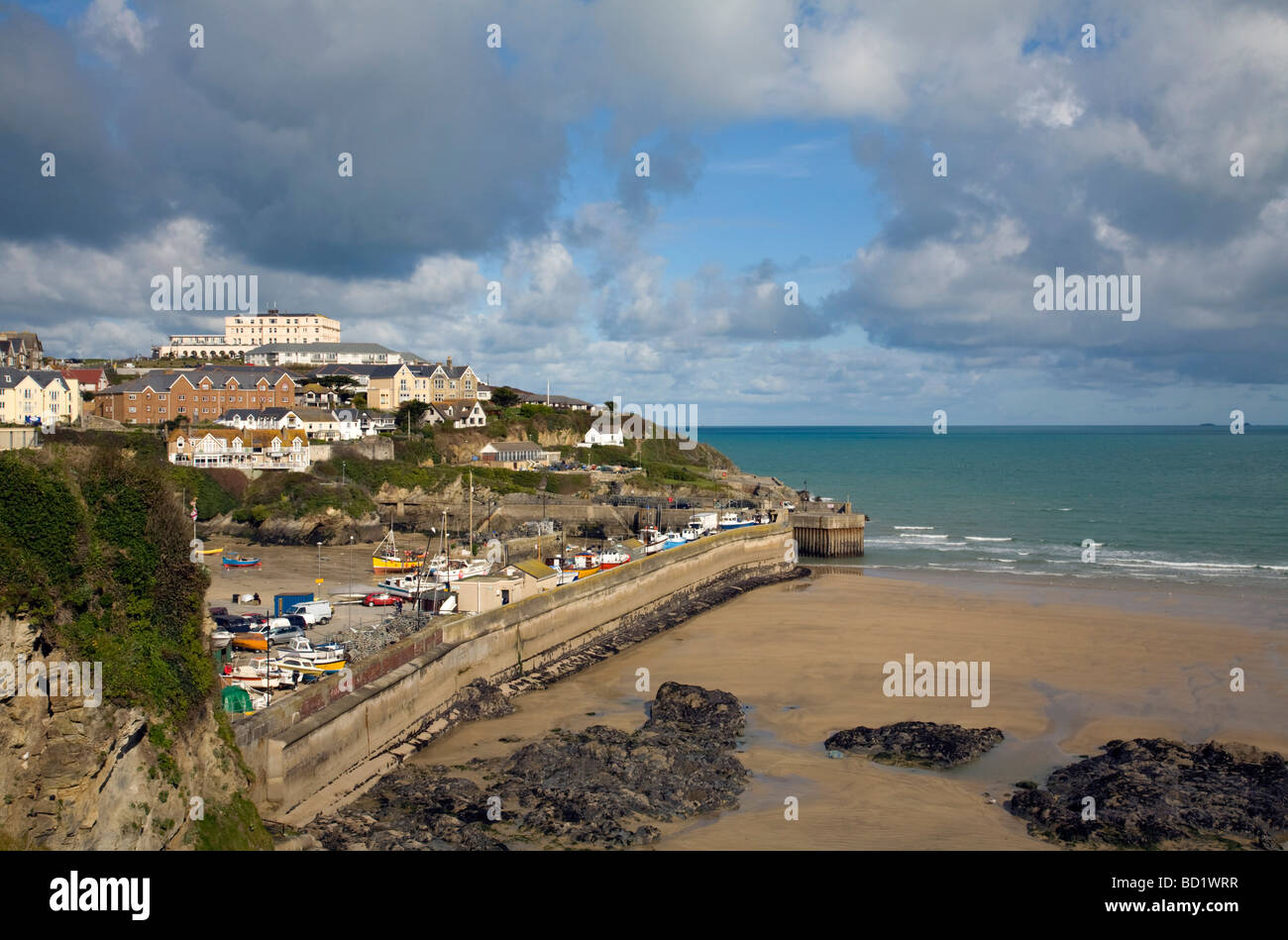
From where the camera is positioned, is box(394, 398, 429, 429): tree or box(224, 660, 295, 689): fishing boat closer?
box(224, 660, 295, 689): fishing boat

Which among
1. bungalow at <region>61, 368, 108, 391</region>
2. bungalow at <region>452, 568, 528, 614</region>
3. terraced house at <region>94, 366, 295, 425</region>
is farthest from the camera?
bungalow at <region>61, 368, 108, 391</region>

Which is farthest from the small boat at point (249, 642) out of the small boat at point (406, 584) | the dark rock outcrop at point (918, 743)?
the dark rock outcrop at point (918, 743)

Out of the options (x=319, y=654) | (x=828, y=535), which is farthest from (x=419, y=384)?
(x=319, y=654)

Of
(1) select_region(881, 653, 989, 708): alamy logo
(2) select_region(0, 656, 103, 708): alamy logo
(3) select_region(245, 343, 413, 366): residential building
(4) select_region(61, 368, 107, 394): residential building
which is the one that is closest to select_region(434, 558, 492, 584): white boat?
(1) select_region(881, 653, 989, 708): alamy logo

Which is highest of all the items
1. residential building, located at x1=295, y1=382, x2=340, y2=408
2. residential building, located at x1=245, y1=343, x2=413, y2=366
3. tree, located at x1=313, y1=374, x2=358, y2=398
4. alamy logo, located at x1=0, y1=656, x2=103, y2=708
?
residential building, located at x1=245, y1=343, x2=413, y2=366

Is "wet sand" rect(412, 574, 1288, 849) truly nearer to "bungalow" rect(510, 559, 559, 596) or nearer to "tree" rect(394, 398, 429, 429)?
"bungalow" rect(510, 559, 559, 596)

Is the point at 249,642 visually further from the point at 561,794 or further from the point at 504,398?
the point at 504,398
